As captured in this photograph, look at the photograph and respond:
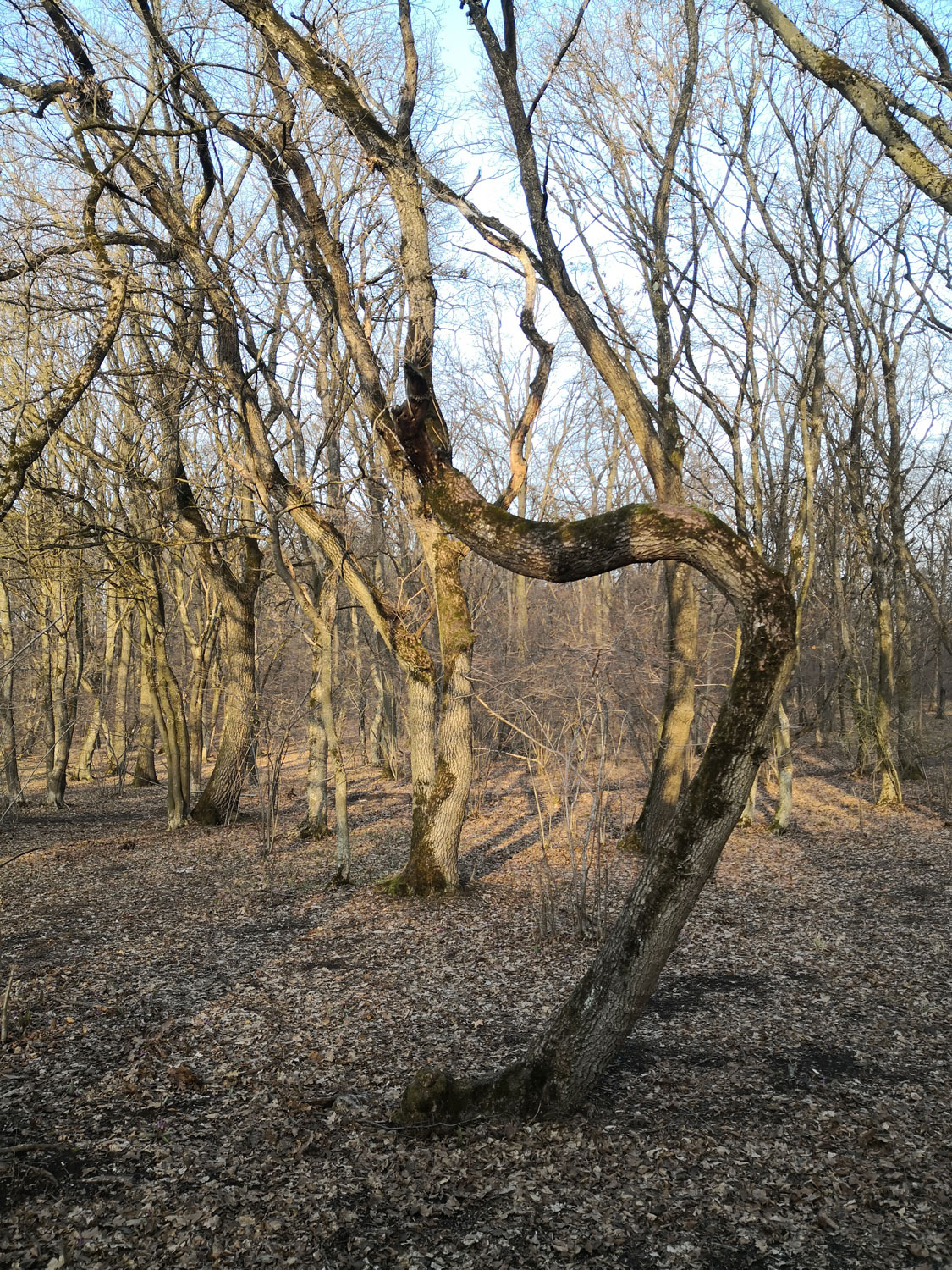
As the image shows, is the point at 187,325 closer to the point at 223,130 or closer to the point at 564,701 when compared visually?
the point at 223,130

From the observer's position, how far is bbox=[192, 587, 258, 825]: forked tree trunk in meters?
13.0

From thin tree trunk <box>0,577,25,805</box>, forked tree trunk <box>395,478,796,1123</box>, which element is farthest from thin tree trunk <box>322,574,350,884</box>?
thin tree trunk <box>0,577,25,805</box>

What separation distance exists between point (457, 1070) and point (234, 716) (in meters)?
9.19

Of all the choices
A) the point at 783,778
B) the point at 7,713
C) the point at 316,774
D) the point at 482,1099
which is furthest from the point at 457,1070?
the point at 7,713

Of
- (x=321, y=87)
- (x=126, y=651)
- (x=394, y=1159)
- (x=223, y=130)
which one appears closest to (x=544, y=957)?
(x=394, y=1159)

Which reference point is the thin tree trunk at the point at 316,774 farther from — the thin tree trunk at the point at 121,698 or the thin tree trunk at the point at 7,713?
the thin tree trunk at the point at 121,698

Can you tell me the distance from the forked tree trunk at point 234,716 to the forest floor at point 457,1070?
13.6 ft

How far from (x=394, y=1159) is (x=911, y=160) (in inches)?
215

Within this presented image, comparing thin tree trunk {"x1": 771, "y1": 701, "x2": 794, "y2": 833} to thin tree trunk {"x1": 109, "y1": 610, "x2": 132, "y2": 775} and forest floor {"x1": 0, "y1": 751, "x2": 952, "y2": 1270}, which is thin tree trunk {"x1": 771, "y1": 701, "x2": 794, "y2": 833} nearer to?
forest floor {"x1": 0, "y1": 751, "x2": 952, "y2": 1270}

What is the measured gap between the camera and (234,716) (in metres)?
13.0

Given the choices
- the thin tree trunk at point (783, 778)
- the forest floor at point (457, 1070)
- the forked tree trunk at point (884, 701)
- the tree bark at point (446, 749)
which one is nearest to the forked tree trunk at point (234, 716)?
the forest floor at point (457, 1070)

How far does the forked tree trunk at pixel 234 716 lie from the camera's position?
12961mm

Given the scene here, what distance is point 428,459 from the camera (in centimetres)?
598

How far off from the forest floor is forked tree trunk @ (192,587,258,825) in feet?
13.6
